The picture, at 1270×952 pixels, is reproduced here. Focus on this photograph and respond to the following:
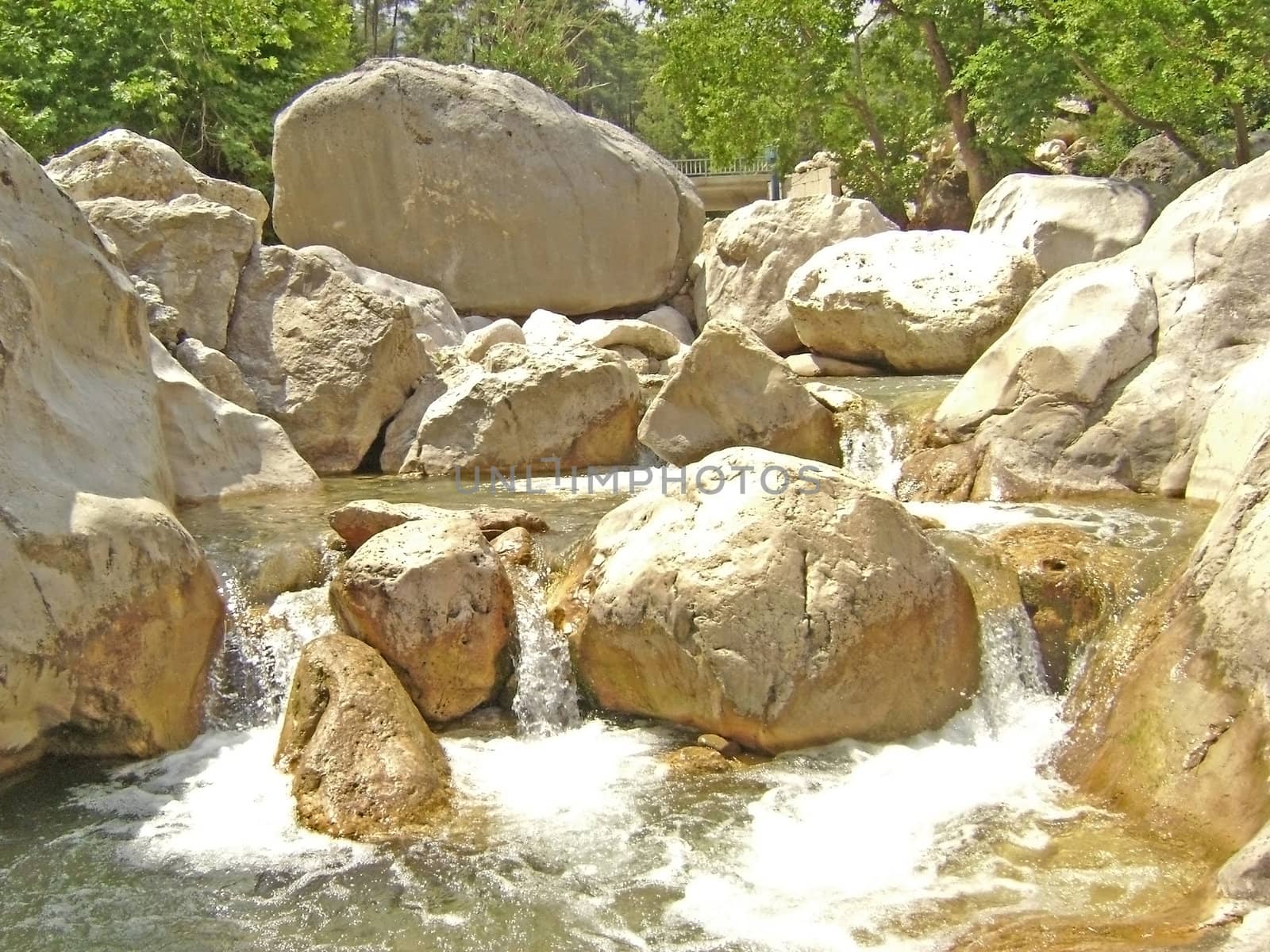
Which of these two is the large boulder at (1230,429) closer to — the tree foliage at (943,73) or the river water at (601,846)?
the river water at (601,846)

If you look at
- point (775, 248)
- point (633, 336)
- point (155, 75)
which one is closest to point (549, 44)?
point (155, 75)

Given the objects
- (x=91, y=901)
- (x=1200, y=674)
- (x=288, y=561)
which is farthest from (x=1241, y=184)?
(x=91, y=901)

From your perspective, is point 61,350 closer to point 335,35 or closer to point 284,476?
point 284,476

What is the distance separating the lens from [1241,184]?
27.9 feet

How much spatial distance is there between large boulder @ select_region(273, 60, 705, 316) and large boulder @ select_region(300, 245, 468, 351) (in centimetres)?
129

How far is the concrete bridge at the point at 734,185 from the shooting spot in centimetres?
2523

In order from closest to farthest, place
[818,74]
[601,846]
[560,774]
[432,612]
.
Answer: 1. [601,846]
2. [560,774]
3. [432,612]
4. [818,74]

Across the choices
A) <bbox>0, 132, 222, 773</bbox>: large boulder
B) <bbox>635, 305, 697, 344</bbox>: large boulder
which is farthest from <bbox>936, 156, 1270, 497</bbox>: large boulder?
<bbox>635, 305, 697, 344</bbox>: large boulder

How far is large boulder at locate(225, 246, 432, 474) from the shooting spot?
9945 millimetres

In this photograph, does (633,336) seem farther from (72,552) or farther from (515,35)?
(515,35)

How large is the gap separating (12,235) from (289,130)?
7.62 metres

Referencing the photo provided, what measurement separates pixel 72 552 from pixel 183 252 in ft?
17.2

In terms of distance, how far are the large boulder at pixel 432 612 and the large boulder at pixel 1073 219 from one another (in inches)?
304

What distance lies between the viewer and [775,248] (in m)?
14.0
